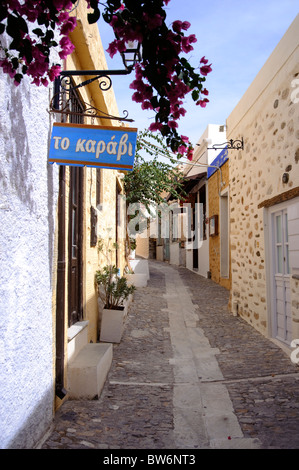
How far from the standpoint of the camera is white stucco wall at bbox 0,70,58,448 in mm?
2137

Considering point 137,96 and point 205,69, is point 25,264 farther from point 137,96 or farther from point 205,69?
point 205,69

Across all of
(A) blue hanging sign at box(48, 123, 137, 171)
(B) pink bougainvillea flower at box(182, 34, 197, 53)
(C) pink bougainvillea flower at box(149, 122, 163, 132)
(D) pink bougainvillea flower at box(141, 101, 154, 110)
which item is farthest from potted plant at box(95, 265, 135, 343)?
(B) pink bougainvillea flower at box(182, 34, 197, 53)

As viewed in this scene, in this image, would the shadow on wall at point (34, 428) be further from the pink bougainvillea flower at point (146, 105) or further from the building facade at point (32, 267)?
the pink bougainvillea flower at point (146, 105)

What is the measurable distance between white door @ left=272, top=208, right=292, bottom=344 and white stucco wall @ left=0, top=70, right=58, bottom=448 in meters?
3.21

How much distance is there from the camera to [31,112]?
8.38ft

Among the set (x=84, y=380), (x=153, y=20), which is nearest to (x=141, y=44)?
(x=153, y=20)

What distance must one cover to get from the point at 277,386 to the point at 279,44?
4.13m

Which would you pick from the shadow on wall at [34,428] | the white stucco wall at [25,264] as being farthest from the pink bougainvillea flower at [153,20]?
the shadow on wall at [34,428]

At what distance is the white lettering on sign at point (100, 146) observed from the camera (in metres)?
2.61

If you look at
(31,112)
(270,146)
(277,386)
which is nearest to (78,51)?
(31,112)

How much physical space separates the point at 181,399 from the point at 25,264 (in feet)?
6.76

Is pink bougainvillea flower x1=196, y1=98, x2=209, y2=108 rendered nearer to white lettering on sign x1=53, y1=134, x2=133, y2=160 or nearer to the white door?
white lettering on sign x1=53, y1=134, x2=133, y2=160
